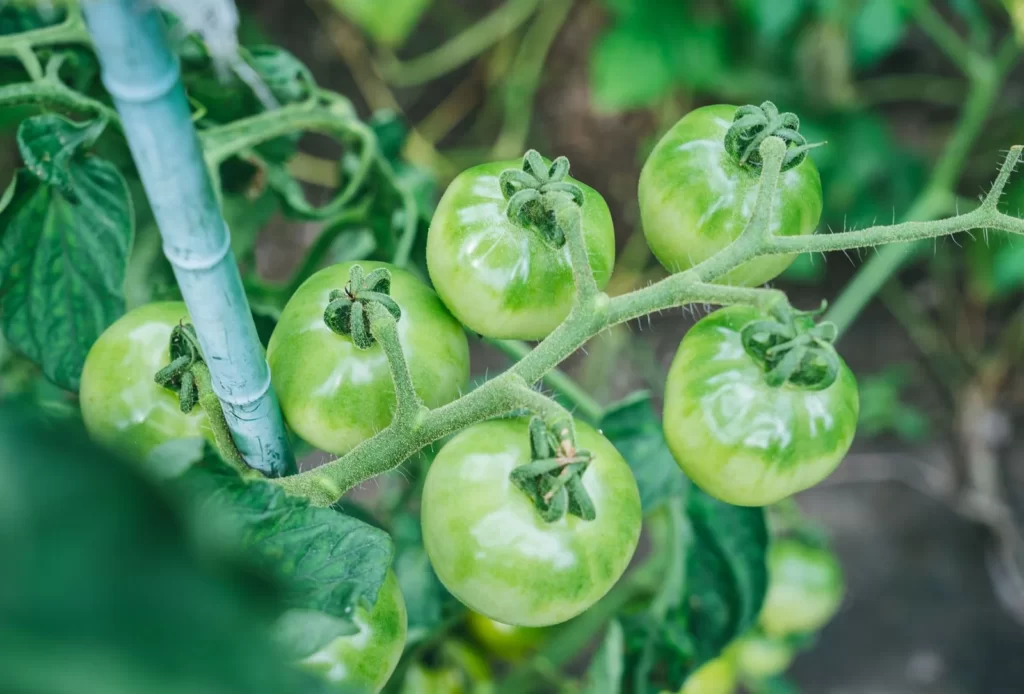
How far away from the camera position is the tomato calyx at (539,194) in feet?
1.36

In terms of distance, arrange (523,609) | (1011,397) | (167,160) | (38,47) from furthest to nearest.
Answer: (1011,397) → (38,47) → (523,609) → (167,160)

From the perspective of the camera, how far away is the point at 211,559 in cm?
15

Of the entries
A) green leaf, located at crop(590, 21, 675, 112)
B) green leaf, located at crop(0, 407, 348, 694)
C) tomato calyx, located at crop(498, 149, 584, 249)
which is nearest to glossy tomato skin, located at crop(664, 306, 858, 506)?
tomato calyx, located at crop(498, 149, 584, 249)

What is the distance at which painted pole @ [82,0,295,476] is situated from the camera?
25 centimetres

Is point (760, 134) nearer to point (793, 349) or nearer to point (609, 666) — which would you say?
point (793, 349)

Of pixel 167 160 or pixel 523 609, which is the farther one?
pixel 523 609

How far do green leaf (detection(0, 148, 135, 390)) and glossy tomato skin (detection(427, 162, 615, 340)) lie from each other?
22cm

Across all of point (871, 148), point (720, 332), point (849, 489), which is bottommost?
point (849, 489)

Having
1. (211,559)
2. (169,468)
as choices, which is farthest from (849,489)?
(211,559)

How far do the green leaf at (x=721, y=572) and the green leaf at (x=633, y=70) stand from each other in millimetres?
892

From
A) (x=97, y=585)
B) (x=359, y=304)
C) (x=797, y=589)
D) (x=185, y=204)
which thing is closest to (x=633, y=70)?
(x=797, y=589)

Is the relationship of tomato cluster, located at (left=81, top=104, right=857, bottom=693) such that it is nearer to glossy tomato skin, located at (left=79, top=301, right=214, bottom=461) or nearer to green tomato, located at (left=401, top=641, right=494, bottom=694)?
glossy tomato skin, located at (left=79, top=301, right=214, bottom=461)

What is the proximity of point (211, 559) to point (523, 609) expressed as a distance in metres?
0.29

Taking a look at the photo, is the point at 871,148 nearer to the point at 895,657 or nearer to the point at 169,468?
the point at 895,657
